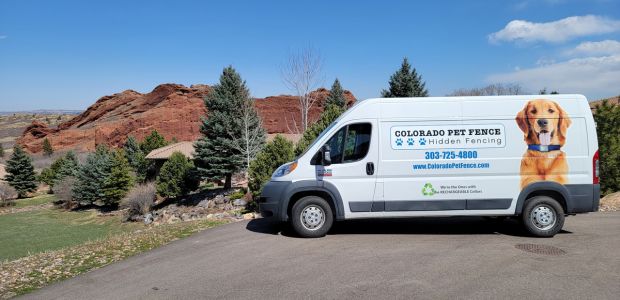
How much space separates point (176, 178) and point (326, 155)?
84.9 feet

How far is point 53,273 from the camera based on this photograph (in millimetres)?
6047

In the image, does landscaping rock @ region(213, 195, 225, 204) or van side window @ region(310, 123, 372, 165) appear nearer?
van side window @ region(310, 123, 372, 165)

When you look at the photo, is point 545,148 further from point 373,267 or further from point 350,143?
point 373,267

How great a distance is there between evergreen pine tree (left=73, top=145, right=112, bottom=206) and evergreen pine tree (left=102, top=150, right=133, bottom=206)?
0.41 metres

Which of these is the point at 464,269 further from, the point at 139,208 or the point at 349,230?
the point at 139,208

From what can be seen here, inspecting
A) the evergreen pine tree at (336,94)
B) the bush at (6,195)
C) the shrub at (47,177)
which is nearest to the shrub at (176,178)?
the bush at (6,195)

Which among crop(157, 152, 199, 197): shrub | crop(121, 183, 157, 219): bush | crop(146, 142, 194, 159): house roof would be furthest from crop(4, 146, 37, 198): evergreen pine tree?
crop(121, 183, 157, 219): bush

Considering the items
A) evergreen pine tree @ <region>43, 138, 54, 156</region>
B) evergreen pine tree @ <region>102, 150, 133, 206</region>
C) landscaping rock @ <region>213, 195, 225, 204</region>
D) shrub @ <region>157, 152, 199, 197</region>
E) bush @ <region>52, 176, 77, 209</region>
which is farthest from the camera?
evergreen pine tree @ <region>43, 138, 54, 156</region>

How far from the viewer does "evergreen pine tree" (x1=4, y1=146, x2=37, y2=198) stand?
1629 inches

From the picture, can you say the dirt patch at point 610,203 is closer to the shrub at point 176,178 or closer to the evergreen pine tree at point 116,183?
the shrub at point 176,178

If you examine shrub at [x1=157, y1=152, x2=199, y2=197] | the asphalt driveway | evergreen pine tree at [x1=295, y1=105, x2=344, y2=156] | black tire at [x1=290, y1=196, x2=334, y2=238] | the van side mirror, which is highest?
evergreen pine tree at [x1=295, y1=105, x2=344, y2=156]

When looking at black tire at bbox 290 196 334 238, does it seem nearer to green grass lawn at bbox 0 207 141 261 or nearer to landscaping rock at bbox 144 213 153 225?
green grass lawn at bbox 0 207 141 261

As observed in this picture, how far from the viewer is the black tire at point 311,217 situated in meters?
7.20

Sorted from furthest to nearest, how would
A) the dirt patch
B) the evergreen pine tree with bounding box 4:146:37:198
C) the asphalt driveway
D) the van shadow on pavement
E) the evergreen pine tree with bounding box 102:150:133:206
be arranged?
the evergreen pine tree with bounding box 4:146:37:198 → the evergreen pine tree with bounding box 102:150:133:206 → the dirt patch → the van shadow on pavement → the asphalt driveway
